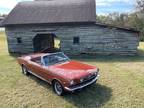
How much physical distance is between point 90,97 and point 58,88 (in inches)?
55.9

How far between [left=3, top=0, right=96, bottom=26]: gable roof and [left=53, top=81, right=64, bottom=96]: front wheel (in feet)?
30.8

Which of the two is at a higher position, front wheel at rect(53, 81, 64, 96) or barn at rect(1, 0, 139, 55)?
barn at rect(1, 0, 139, 55)

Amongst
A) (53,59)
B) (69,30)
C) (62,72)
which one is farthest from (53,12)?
(62,72)

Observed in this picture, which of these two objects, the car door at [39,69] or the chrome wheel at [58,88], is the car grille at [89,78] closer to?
the chrome wheel at [58,88]

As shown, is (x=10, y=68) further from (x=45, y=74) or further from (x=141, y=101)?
(x=141, y=101)

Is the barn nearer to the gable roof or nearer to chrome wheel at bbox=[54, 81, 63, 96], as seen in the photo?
the gable roof

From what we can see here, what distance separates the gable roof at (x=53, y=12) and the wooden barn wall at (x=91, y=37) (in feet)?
2.01

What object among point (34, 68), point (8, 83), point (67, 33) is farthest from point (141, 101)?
point (67, 33)

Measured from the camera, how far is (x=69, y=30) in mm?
18062

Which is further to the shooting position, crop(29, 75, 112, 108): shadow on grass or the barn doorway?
the barn doorway

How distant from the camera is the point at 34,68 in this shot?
34.4 ft

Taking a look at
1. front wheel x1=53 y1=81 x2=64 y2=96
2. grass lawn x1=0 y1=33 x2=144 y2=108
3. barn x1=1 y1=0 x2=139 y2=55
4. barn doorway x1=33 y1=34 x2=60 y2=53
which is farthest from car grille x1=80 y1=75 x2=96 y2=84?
barn doorway x1=33 y1=34 x2=60 y2=53

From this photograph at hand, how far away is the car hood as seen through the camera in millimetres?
8336

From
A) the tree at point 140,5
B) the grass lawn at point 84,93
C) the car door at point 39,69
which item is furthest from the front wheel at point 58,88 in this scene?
the tree at point 140,5
